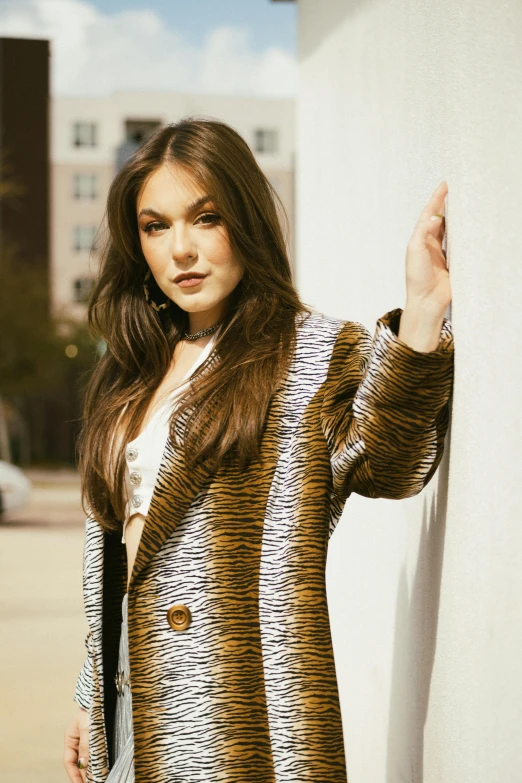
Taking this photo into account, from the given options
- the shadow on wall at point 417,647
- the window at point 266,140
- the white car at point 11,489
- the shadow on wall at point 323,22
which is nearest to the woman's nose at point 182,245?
the shadow on wall at point 417,647

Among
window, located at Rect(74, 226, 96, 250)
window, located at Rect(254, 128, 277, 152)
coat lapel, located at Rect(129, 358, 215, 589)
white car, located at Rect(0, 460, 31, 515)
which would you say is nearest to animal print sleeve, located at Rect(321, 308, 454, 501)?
coat lapel, located at Rect(129, 358, 215, 589)

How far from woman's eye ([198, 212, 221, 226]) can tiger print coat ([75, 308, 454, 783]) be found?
0.38 m

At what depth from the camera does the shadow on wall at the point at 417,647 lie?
2170 millimetres

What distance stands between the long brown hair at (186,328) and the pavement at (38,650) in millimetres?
3064

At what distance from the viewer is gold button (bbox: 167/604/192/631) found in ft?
6.49

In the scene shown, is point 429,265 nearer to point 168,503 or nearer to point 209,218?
point 209,218

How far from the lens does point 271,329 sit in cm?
221

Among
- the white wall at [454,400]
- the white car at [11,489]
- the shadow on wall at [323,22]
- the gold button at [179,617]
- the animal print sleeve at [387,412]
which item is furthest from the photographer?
the white car at [11,489]

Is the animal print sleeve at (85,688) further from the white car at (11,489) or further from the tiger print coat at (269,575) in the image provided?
the white car at (11,489)

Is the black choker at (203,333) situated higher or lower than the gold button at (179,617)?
higher

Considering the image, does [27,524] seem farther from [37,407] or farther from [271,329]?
[37,407]

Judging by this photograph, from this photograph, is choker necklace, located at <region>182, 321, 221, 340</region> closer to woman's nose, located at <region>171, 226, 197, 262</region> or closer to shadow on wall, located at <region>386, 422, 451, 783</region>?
woman's nose, located at <region>171, 226, 197, 262</region>

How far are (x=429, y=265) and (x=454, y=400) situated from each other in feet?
0.82

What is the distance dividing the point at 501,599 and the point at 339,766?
18.9 inches
